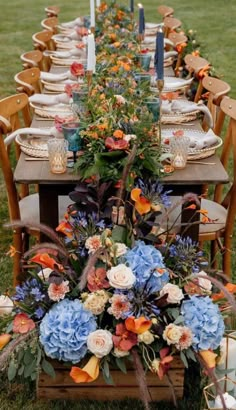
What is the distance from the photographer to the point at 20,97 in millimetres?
3594

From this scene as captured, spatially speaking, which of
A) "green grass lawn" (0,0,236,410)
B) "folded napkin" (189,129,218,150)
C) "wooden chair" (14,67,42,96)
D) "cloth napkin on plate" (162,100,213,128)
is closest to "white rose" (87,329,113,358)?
"folded napkin" (189,129,218,150)

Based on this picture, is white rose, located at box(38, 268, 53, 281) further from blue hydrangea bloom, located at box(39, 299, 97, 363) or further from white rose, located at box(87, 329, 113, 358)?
white rose, located at box(87, 329, 113, 358)

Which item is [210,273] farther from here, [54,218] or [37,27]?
[37,27]

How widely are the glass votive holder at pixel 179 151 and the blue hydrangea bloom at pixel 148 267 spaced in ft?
1.90

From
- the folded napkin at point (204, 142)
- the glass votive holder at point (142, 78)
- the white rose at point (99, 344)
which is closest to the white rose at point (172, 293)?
the white rose at point (99, 344)

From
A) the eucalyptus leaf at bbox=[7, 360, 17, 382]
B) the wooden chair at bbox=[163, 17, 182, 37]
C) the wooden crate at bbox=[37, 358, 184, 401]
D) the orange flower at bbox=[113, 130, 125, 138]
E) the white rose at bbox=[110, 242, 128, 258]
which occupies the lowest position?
the wooden chair at bbox=[163, 17, 182, 37]

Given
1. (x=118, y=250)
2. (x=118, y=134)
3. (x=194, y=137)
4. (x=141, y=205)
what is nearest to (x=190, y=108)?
(x=194, y=137)

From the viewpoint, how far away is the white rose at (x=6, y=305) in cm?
276

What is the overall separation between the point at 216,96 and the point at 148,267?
1657 mm

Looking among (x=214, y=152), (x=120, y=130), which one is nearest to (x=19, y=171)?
(x=120, y=130)

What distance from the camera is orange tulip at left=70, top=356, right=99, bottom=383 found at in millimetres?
2322

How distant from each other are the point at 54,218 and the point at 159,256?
2.19 feet

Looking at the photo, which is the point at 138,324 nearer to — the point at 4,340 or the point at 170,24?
the point at 4,340

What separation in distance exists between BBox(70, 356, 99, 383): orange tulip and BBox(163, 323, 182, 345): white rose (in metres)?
0.25
